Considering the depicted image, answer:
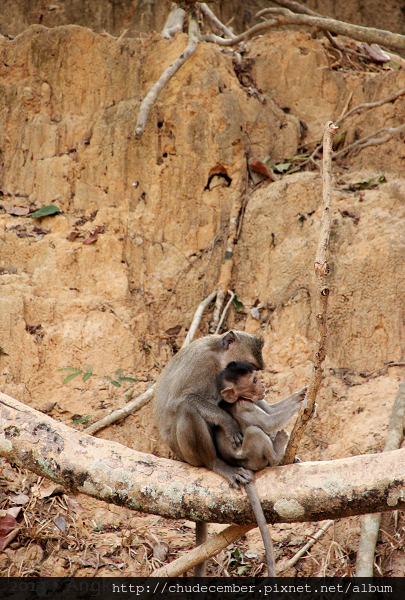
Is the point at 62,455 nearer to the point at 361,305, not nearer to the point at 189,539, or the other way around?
the point at 189,539

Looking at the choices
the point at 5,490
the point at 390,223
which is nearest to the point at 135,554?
the point at 5,490

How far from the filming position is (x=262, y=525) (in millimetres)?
4348

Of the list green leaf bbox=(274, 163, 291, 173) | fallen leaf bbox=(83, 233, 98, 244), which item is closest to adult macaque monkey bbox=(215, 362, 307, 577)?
fallen leaf bbox=(83, 233, 98, 244)

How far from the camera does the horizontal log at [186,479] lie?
4254 mm

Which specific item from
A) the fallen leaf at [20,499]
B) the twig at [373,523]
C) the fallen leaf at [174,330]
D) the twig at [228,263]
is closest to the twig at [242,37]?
the twig at [228,263]

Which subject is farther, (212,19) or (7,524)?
(212,19)

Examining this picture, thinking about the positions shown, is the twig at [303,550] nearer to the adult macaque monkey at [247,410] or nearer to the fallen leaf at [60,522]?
the adult macaque monkey at [247,410]

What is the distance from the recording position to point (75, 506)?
664 cm

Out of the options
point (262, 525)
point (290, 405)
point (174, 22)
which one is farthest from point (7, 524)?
point (174, 22)

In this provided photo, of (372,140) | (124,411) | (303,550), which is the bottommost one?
(303,550)

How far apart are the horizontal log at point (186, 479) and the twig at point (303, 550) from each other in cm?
156

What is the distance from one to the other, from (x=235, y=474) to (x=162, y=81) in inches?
240

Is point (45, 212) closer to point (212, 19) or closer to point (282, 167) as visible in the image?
point (282, 167)

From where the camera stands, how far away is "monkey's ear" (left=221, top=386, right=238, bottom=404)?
5.20 m
